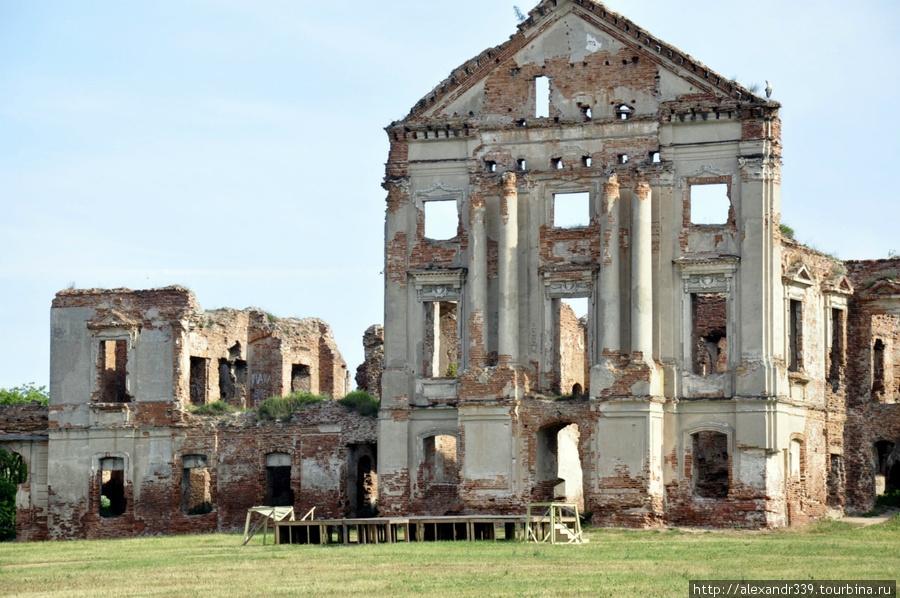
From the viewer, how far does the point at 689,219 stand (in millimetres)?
32719

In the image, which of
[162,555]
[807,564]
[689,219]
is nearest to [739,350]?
[689,219]

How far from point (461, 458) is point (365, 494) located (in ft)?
17.0

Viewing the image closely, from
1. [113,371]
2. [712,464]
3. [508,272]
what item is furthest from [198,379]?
[712,464]

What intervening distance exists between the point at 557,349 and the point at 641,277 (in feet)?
8.59

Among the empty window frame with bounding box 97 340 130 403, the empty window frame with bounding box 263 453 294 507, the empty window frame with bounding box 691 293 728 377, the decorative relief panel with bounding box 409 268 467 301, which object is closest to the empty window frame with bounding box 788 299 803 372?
the empty window frame with bounding box 691 293 728 377

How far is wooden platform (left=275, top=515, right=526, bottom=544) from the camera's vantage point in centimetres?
2877

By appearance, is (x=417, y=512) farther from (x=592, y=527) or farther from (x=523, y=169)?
(x=523, y=169)

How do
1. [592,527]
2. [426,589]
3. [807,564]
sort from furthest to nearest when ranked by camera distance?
1. [592,527]
2. [807,564]
3. [426,589]

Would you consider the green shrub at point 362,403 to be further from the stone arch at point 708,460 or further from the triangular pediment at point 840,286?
the triangular pediment at point 840,286

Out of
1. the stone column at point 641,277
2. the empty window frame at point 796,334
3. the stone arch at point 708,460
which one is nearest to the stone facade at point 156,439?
the stone column at point 641,277

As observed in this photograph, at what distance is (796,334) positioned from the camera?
34.4 metres

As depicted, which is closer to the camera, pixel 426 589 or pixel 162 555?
pixel 426 589

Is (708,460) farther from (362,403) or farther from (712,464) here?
(362,403)

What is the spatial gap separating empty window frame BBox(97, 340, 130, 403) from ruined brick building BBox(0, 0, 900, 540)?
0.27 feet
